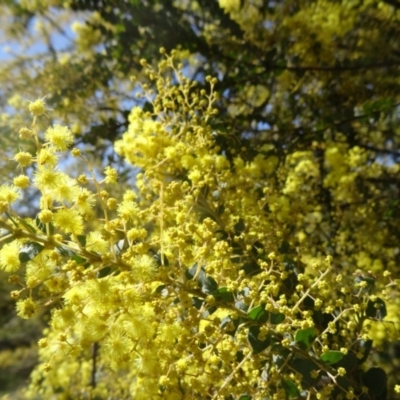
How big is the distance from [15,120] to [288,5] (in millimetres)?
1712

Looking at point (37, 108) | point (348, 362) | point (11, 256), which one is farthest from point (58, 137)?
point (348, 362)

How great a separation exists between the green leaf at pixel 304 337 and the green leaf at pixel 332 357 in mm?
46

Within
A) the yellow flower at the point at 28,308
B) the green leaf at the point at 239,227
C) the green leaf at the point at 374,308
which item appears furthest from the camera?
the green leaf at the point at 239,227

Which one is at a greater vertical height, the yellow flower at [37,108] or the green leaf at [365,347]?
the yellow flower at [37,108]

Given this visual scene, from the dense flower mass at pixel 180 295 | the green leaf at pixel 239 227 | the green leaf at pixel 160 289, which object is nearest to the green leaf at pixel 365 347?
the dense flower mass at pixel 180 295

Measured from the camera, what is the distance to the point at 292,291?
1456 mm

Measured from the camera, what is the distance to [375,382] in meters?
1.38

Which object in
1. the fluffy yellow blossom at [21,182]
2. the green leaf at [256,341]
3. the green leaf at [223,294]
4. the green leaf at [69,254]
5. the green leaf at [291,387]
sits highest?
the fluffy yellow blossom at [21,182]

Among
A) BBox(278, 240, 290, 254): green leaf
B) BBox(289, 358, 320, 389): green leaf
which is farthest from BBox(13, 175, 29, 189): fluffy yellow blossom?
BBox(278, 240, 290, 254): green leaf

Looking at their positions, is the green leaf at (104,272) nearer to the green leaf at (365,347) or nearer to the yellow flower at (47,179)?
the yellow flower at (47,179)

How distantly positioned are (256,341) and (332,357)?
7.4 inches

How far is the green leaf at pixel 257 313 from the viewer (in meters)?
1.19

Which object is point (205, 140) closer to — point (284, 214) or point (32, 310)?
point (284, 214)

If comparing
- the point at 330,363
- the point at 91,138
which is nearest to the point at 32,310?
the point at 330,363
